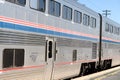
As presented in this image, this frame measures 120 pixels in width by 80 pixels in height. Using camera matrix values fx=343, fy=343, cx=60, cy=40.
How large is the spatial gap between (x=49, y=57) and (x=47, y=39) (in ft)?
2.35

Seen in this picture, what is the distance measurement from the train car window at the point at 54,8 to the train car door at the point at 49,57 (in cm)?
104

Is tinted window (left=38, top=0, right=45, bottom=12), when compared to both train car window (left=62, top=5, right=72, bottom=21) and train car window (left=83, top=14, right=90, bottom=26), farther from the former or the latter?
train car window (left=83, top=14, right=90, bottom=26)

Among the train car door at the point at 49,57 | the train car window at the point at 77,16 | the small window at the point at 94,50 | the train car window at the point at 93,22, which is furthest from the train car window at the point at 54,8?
the small window at the point at 94,50

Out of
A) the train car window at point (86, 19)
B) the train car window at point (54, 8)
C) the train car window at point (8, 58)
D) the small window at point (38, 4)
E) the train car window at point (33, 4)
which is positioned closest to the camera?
the train car window at point (8, 58)

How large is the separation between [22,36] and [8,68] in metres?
1.26

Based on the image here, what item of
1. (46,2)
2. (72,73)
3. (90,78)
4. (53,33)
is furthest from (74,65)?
(46,2)

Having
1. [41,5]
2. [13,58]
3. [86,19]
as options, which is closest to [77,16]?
[86,19]

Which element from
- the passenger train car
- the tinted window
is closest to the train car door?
the passenger train car

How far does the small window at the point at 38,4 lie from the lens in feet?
36.8

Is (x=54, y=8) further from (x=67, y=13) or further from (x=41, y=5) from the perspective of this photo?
(x=67, y=13)

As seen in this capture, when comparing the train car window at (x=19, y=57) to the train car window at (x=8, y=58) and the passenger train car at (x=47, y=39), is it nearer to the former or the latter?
the passenger train car at (x=47, y=39)

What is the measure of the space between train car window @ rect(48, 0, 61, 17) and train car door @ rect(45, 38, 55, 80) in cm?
104

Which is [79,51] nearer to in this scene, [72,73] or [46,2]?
[72,73]

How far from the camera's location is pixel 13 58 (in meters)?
9.91
